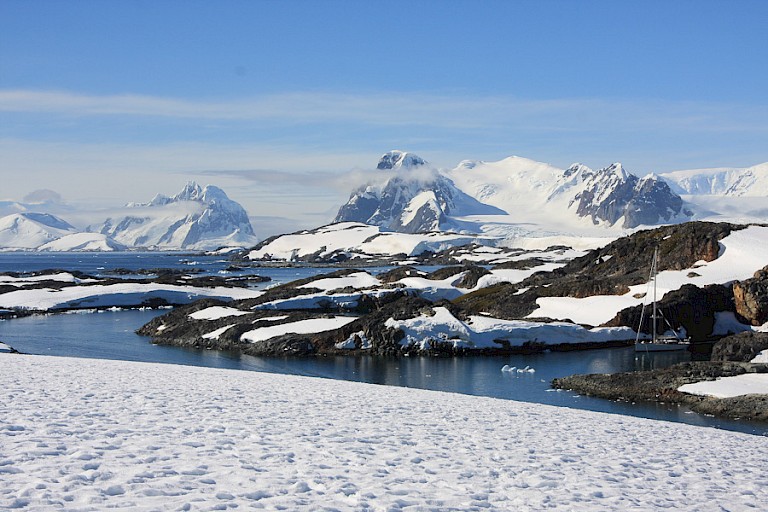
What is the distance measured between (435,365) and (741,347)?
1435 centimetres

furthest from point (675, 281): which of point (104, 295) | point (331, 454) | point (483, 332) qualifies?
point (104, 295)

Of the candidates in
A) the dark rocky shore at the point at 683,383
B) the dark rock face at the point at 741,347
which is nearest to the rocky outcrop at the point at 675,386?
the dark rocky shore at the point at 683,383

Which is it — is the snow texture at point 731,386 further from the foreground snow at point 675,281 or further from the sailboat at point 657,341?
the foreground snow at point 675,281

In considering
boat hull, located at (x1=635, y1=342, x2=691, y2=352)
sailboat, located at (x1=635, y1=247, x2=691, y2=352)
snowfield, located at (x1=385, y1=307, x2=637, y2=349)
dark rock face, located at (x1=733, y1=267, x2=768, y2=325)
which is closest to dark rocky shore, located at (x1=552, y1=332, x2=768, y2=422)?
boat hull, located at (x1=635, y1=342, x2=691, y2=352)

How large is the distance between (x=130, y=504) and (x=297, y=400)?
9.37m

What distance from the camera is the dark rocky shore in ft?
82.1

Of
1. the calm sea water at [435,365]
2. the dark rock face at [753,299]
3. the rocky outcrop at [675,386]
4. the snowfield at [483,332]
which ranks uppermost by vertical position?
the dark rock face at [753,299]

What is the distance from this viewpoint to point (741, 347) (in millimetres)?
34844

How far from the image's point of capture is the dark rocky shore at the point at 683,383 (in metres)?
25.0

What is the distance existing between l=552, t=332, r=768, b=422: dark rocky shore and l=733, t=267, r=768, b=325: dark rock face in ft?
44.4

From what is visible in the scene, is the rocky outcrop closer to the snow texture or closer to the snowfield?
the snow texture

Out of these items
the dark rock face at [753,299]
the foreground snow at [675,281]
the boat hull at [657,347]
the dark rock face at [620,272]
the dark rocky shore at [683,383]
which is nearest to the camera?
the dark rocky shore at [683,383]

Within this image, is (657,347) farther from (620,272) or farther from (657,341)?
(620,272)

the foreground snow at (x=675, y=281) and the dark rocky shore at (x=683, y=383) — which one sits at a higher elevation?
the foreground snow at (x=675, y=281)
